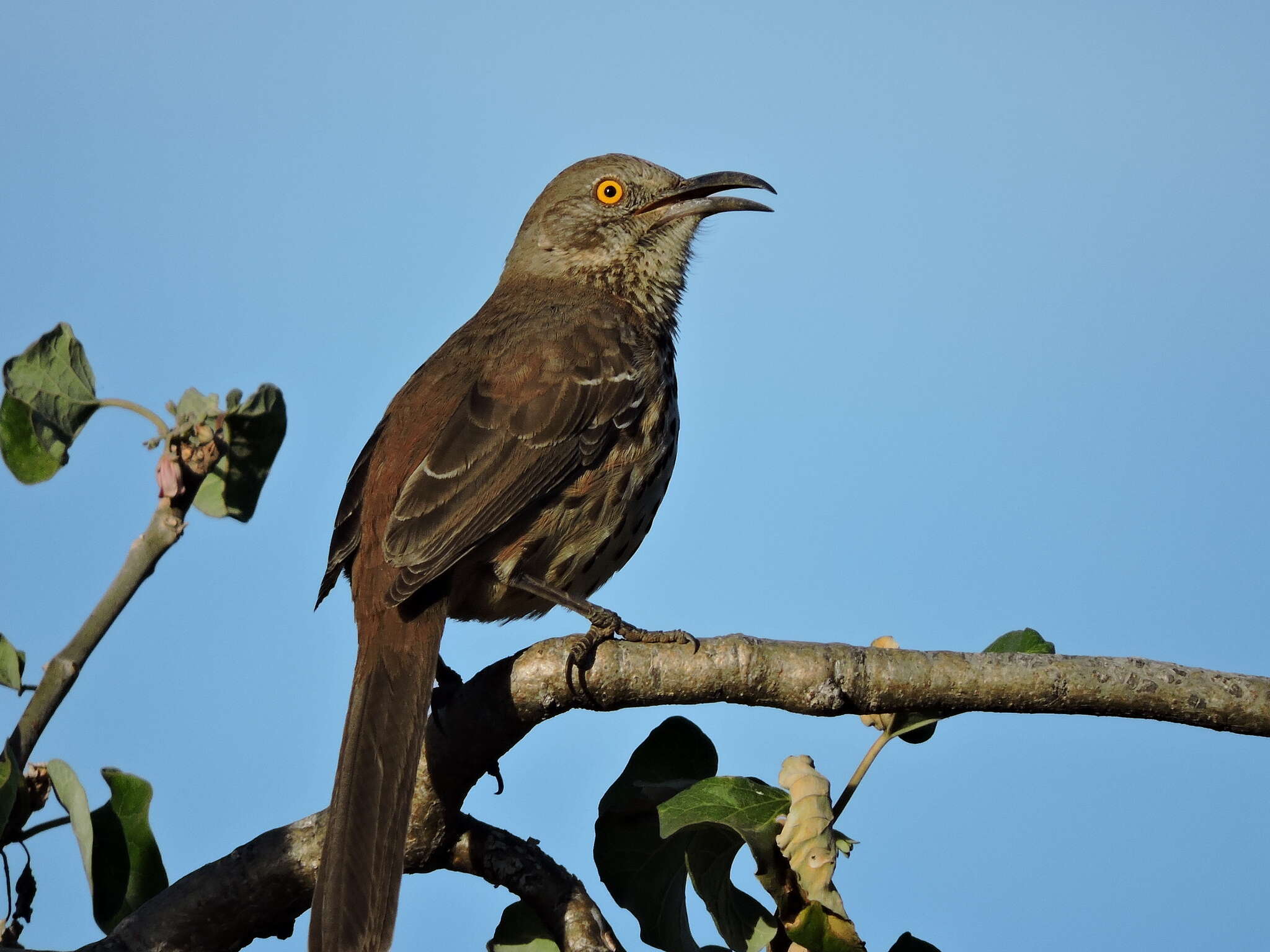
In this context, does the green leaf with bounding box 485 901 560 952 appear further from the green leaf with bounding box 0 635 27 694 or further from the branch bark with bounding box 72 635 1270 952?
the green leaf with bounding box 0 635 27 694

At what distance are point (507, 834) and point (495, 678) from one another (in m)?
0.41

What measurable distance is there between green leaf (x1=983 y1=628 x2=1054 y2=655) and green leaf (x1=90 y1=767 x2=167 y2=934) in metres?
1.98

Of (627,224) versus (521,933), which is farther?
(627,224)

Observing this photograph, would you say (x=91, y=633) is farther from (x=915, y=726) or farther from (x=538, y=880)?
(x=915, y=726)

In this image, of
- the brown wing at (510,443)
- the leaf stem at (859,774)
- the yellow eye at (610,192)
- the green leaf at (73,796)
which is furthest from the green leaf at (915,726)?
the yellow eye at (610,192)

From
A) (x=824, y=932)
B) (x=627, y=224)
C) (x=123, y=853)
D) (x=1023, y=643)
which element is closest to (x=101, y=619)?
(x=123, y=853)

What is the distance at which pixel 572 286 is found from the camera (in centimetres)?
557

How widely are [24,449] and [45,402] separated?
17cm

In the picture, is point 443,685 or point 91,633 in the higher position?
point 443,685

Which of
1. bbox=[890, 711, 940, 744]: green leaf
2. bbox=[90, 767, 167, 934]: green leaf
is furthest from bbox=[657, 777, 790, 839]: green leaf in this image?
bbox=[90, 767, 167, 934]: green leaf

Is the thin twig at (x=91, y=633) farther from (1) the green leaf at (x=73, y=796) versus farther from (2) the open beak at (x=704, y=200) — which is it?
(2) the open beak at (x=704, y=200)

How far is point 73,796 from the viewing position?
9.49ft

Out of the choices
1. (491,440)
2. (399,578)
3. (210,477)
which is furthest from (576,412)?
(210,477)

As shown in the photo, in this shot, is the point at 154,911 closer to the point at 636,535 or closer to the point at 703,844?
the point at 703,844
